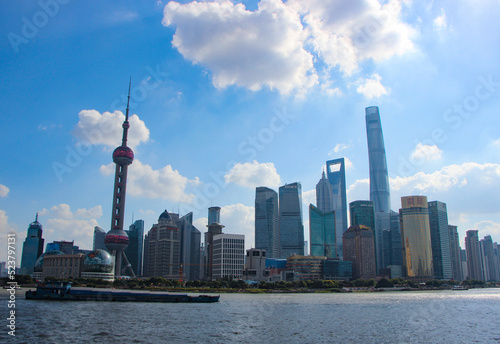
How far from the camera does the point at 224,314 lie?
117312 mm

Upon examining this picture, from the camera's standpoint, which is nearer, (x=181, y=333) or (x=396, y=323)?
(x=181, y=333)

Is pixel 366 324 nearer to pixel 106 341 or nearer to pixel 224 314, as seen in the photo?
pixel 224 314

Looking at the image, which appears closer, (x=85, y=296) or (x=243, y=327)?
(x=243, y=327)

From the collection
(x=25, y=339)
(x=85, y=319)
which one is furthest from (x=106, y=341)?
(x=85, y=319)

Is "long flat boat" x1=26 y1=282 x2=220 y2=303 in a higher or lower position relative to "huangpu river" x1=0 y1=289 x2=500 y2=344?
higher

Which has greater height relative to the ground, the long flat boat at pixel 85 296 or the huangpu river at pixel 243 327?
the long flat boat at pixel 85 296

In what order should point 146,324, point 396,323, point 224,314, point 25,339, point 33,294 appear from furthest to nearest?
1. point 33,294
2. point 224,314
3. point 396,323
4. point 146,324
5. point 25,339

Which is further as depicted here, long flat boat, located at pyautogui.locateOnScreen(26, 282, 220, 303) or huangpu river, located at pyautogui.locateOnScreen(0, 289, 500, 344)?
long flat boat, located at pyautogui.locateOnScreen(26, 282, 220, 303)

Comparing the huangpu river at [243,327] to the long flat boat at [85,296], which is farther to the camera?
the long flat boat at [85,296]

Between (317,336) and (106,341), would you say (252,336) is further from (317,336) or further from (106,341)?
(106,341)

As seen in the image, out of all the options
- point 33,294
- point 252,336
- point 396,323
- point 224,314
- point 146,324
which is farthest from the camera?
point 33,294

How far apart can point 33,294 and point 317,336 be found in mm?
119411

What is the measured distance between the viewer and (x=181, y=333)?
82.1 m

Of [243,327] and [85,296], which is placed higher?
[85,296]
